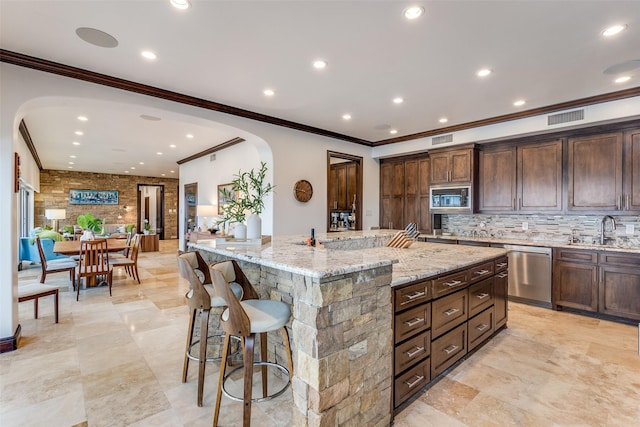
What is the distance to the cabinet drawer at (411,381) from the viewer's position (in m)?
2.02

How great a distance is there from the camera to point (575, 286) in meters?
4.10

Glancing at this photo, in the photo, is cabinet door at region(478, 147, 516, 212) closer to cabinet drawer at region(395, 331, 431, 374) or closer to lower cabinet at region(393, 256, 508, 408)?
lower cabinet at region(393, 256, 508, 408)

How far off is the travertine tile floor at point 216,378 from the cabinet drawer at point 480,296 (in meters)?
0.44

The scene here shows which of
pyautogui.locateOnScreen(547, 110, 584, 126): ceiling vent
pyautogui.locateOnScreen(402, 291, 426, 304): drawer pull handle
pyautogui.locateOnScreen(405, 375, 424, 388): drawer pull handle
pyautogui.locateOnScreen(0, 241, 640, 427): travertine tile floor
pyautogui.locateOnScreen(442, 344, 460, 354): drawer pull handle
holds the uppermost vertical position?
pyautogui.locateOnScreen(547, 110, 584, 126): ceiling vent

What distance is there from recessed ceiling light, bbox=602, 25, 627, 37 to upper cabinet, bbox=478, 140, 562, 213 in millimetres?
2282

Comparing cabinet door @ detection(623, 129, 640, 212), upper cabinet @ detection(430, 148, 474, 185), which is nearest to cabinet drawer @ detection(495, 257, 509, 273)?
cabinet door @ detection(623, 129, 640, 212)

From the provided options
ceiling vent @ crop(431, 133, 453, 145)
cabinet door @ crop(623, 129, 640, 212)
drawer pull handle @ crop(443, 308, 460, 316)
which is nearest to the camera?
drawer pull handle @ crop(443, 308, 460, 316)

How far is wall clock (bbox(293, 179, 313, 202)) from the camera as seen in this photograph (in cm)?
523

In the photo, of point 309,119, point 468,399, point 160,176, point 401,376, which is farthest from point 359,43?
point 160,176

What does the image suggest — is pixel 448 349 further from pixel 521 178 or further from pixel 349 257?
pixel 521 178

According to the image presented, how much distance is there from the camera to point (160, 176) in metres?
13.0

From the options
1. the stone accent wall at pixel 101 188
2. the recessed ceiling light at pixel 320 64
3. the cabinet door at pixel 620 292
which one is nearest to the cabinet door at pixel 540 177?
the cabinet door at pixel 620 292

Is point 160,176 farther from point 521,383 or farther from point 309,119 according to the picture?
point 521,383

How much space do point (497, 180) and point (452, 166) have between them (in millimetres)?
755
